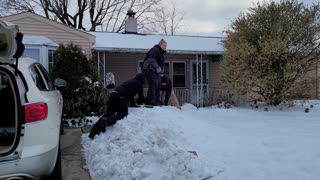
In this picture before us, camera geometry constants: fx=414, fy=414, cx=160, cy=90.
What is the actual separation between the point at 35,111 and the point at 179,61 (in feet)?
51.5

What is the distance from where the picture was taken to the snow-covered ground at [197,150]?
5398 millimetres

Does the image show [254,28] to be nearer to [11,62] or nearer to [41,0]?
[11,62]

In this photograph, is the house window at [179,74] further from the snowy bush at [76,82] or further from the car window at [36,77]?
the car window at [36,77]

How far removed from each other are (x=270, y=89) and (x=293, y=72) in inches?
36.8

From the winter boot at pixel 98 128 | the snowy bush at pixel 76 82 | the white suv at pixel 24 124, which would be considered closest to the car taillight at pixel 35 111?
the white suv at pixel 24 124

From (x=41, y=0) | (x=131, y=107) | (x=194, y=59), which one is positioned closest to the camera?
(x=131, y=107)

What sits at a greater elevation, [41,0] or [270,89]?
[41,0]

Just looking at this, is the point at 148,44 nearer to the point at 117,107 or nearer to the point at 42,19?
the point at 42,19

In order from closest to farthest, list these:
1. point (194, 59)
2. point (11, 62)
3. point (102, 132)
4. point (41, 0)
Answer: point (11, 62), point (102, 132), point (194, 59), point (41, 0)

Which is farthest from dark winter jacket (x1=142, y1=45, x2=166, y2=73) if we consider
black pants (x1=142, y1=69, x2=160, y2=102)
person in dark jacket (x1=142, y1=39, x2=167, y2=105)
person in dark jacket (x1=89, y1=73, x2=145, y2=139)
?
person in dark jacket (x1=89, y1=73, x2=145, y2=139)

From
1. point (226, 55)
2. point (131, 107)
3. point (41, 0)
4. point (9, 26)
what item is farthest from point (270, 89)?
point (41, 0)

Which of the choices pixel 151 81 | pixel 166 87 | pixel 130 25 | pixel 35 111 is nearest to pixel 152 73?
pixel 151 81

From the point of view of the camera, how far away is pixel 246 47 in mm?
14008

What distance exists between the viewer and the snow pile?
5434 millimetres
